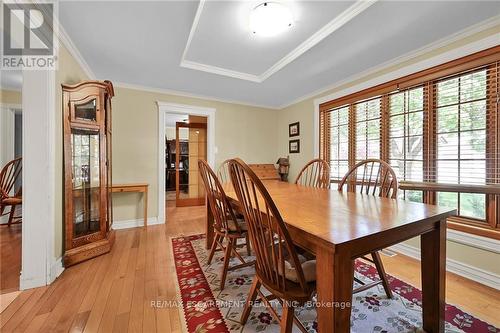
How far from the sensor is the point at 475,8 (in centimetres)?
167

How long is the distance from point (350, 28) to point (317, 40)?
30 centimetres

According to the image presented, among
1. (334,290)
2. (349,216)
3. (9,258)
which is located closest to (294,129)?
(349,216)

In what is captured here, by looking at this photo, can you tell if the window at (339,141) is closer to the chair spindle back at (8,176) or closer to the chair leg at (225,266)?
the chair leg at (225,266)

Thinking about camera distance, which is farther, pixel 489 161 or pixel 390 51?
pixel 390 51

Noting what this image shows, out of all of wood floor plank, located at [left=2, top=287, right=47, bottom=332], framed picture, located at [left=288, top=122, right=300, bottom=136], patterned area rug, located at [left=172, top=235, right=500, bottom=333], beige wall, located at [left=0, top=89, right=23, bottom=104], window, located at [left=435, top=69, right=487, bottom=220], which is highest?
beige wall, located at [left=0, top=89, right=23, bottom=104]

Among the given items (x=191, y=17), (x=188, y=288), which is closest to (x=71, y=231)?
(x=188, y=288)

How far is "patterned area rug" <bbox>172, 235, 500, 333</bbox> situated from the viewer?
4.25 feet

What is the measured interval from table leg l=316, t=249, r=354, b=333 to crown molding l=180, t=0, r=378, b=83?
72.9 inches

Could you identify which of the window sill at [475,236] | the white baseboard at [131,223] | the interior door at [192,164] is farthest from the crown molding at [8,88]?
the window sill at [475,236]

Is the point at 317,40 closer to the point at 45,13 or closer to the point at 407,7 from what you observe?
the point at 407,7

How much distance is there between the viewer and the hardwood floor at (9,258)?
5.74ft

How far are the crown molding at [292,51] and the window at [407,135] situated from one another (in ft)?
4.10

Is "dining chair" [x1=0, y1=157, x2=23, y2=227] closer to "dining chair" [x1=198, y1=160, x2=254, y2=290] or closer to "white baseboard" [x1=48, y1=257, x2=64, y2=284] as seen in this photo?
"white baseboard" [x1=48, y1=257, x2=64, y2=284]

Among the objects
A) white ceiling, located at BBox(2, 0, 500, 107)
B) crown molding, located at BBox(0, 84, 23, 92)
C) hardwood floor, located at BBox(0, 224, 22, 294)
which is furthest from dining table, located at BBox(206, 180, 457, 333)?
Answer: crown molding, located at BBox(0, 84, 23, 92)
